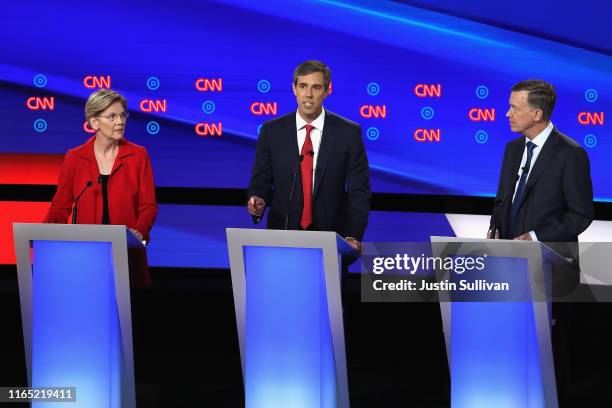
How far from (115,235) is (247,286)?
0.44 m

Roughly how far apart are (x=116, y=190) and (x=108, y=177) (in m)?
0.06

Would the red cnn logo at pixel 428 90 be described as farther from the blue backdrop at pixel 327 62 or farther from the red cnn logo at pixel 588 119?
the red cnn logo at pixel 588 119

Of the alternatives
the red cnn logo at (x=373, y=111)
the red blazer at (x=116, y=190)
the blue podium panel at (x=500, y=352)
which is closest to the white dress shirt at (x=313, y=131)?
the red blazer at (x=116, y=190)

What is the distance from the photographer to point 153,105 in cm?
597

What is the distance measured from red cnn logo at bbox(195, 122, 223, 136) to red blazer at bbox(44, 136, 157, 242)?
2.11 metres

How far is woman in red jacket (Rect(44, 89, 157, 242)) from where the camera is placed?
3.76m

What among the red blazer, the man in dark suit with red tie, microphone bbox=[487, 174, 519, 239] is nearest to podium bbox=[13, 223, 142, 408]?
the red blazer

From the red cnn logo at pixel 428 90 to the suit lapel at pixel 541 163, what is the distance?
2171mm

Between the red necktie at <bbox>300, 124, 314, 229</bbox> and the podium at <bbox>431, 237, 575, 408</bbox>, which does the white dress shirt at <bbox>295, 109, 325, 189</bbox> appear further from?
the podium at <bbox>431, 237, 575, 408</bbox>

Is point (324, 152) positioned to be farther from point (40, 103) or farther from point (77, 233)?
point (40, 103)

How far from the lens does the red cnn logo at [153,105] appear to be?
19.6 feet

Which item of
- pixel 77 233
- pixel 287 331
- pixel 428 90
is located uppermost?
pixel 428 90

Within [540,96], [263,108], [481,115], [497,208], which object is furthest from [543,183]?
[263,108]

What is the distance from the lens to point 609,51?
565 cm
